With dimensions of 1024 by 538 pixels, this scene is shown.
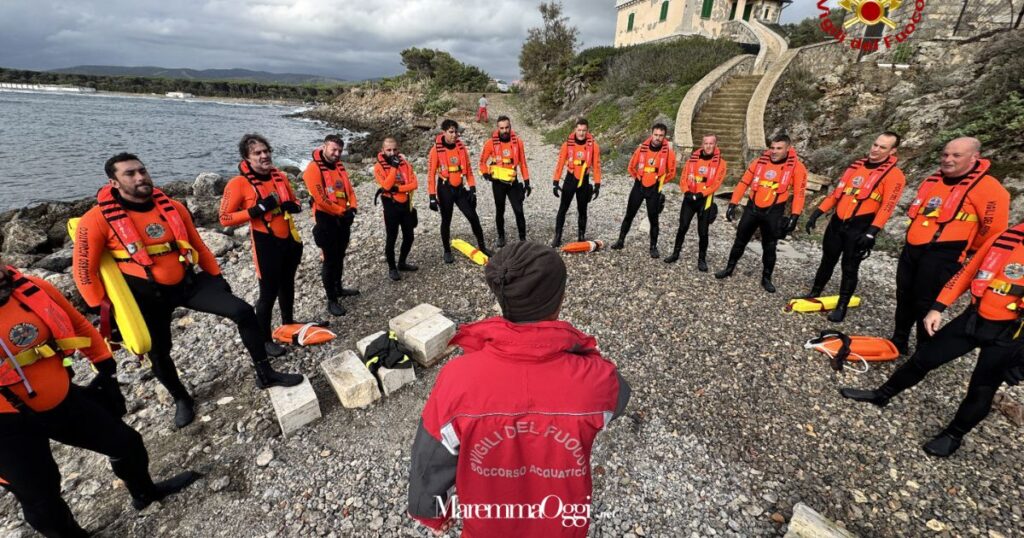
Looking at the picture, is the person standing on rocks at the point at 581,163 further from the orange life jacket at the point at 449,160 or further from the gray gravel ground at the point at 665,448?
the gray gravel ground at the point at 665,448

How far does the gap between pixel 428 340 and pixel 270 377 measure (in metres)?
1.64

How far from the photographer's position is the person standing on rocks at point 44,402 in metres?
2.44

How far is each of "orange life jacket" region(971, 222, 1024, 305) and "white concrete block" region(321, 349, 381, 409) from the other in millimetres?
5449

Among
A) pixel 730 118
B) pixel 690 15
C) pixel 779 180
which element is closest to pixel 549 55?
pixel 690 15

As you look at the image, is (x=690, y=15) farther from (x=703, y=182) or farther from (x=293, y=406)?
(x=293, y=406)

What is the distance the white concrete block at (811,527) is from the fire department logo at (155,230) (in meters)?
5.67

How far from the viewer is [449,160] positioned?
705cm

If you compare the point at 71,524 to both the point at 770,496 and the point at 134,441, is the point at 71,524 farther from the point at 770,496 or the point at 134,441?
the point at 770,496

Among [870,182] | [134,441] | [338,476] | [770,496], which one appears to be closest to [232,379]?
[134,441]

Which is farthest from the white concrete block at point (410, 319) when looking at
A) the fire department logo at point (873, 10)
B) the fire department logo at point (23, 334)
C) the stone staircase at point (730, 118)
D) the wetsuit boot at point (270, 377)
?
the fire department logo at point (873, 10)

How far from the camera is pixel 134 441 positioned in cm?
308

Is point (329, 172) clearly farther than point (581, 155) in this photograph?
No

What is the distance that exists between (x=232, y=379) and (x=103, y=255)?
1920 millimetres

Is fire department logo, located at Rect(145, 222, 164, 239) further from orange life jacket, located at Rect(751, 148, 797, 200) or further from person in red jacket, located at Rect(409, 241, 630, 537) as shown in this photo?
orange life jacket, located at Rect(751, 148, 797, 200)
